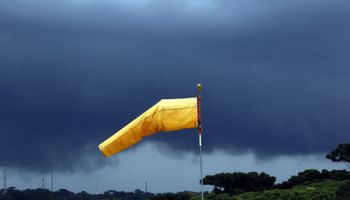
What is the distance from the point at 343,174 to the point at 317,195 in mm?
20494

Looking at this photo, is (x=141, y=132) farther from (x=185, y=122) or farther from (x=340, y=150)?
(x=340, y=150)

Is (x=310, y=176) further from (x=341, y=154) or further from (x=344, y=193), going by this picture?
(x=344, y=193)

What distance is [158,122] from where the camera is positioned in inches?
863

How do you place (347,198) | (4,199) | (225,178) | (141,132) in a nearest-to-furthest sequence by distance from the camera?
(141,132) < (347,198) < (225,178) < (4,199)

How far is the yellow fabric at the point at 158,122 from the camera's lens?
863 inches

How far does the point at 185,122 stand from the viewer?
873 inches

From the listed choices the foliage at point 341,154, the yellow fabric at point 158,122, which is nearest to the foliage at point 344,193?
the foliage at point 341,154

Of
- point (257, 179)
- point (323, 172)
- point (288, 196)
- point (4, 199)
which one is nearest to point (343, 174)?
point (323, 172)

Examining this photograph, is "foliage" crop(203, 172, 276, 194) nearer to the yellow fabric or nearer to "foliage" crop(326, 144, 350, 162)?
"foliage" crop(326, 144, 350, 162)

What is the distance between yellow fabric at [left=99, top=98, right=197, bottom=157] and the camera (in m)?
21.9

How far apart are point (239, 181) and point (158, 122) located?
59.7 metres

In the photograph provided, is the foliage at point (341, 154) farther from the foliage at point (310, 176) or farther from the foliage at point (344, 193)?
the foliage at point (344, 193)

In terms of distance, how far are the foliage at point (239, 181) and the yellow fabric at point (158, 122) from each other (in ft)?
188

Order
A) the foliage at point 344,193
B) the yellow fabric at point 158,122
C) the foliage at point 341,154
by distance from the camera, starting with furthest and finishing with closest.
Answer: the foliage at point 341,154 < the foliage at point 344,193 < the yellow fabric at point 158,122
